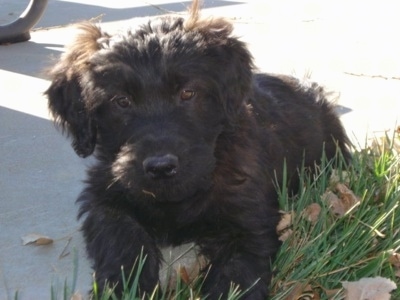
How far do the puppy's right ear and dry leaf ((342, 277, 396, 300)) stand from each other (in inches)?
52.4

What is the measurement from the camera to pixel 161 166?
3.40m

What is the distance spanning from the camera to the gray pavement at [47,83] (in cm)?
408

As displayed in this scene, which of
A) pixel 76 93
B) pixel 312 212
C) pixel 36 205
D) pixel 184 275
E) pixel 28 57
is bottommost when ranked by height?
pixel 28 57

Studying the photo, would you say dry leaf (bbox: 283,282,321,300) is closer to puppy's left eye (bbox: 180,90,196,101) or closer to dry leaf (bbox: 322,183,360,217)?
dry leaf (bbox: 322,183,360,217)

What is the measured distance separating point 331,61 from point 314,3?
2981mm

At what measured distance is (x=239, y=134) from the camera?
404cm

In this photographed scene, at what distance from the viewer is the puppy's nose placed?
11.2 ft

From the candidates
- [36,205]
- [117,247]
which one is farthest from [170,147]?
[36,205]

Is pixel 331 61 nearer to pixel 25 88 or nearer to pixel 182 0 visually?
pixel 25 88

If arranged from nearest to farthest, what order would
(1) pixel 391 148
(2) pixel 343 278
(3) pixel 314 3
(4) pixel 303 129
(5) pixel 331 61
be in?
(2) pixel 343 278 < (1) pixel 391 148 < (4) pixel 303 129 < (5) pixel 331 61 < (3) pixel 314 3

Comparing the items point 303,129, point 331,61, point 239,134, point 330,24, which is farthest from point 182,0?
point 239,134

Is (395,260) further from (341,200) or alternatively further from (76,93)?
(76,93)

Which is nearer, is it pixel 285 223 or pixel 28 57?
pixel 285 223

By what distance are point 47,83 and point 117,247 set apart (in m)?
3.13
